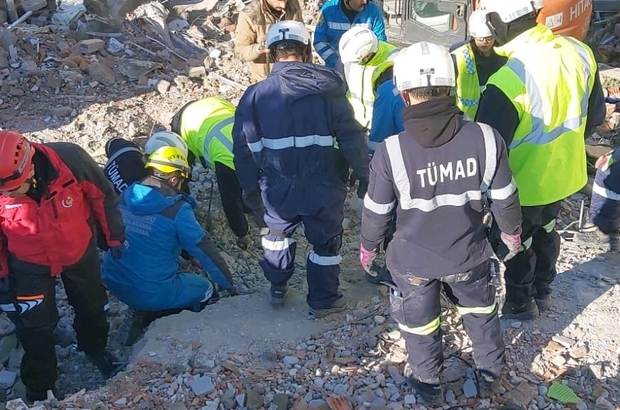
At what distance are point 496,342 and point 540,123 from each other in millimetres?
1196

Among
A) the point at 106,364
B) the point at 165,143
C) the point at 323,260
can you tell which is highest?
the point at 165,143

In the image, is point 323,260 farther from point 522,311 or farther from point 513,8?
point 513,8

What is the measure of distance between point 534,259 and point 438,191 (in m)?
1.29

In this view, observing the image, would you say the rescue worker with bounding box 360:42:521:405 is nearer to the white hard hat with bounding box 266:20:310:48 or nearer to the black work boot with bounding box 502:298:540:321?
the black work boot with bounding box 502:298:540:321

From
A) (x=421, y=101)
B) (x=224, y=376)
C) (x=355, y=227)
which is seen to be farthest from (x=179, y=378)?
(x=355, y=227)

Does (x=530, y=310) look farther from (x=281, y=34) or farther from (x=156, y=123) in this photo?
(x=156, y=123)

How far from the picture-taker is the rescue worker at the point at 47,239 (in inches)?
152

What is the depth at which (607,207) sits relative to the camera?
5820mm

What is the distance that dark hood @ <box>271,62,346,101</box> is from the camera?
13.6 feet

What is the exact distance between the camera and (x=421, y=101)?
320 centimetres

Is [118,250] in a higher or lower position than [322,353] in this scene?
higher

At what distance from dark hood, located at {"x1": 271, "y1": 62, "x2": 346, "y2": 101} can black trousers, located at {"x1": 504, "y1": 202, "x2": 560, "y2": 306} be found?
140cm

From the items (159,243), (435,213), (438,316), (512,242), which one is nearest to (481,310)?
(438,316)

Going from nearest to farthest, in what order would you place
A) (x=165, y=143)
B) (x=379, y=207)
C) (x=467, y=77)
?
(x=379, y=207)
(x=467, y=77)
(x=165, y=143)
